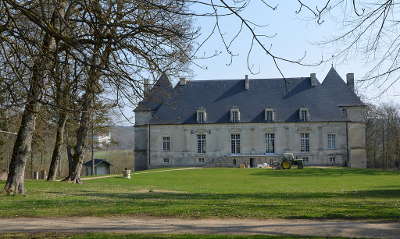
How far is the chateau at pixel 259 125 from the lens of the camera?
152 ft

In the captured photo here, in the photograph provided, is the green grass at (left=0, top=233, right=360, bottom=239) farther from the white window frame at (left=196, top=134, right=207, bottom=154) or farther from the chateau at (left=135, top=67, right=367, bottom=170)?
the white window frame at (left=196, top=134, right=207, bottom=154)

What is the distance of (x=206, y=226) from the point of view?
795 cm

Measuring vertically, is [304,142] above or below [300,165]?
above

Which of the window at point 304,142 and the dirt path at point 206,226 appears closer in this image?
the dirt path at point 206,226

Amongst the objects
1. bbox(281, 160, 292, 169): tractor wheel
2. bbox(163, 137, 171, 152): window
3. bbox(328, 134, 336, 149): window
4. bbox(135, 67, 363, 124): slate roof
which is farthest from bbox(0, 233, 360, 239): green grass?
bbox(328, 134, 336, 149): window

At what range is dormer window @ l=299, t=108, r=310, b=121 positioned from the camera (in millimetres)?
46344

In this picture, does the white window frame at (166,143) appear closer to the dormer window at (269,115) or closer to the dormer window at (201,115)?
the dormer window at (201,115)

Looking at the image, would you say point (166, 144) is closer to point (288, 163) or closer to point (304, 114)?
point (304, 114)

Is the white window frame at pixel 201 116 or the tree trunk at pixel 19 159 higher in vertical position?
the white window frame at pixel 201 116

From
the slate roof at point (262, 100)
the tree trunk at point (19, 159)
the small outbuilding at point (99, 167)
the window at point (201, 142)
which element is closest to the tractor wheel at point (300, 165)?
the slate roof at point (262, 100)

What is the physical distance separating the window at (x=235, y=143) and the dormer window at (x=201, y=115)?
131 inches

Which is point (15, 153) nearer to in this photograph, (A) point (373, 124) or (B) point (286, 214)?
(B) point (286, 214)

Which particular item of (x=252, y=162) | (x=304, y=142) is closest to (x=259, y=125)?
(x=252, y=162)

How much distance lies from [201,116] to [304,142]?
10594 mm
